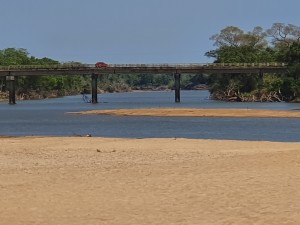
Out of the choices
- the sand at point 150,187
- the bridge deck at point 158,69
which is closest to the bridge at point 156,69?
the bridge deck at point 158,69

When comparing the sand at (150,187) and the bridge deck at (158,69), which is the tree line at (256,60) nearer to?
the bridge deck at (158,69)

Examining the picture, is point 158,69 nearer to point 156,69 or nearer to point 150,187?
point 156,69

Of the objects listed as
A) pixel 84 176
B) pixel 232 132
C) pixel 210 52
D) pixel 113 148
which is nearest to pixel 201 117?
pixel 232 132

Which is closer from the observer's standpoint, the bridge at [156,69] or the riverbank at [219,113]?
the riverbank at [219,113]

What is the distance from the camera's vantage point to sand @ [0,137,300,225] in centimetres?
1597

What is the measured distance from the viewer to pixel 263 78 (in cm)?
14362

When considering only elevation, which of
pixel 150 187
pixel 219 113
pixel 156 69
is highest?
pixel 156 69

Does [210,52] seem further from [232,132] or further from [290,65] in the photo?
[232,132]

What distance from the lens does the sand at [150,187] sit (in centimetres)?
1597

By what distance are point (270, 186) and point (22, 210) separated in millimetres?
7685

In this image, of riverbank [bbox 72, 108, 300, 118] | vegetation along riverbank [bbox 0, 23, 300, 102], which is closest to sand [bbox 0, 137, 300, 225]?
riverbank [bbox 72, 108, 300, 118]

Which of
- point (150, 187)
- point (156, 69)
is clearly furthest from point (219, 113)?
point (150, 187)

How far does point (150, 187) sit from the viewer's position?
20359mm

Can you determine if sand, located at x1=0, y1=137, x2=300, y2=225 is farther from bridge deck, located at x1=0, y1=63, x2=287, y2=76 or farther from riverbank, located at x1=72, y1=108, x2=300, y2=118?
bridge deck, located at x1=0, y1=63, x2=287, y2=76
